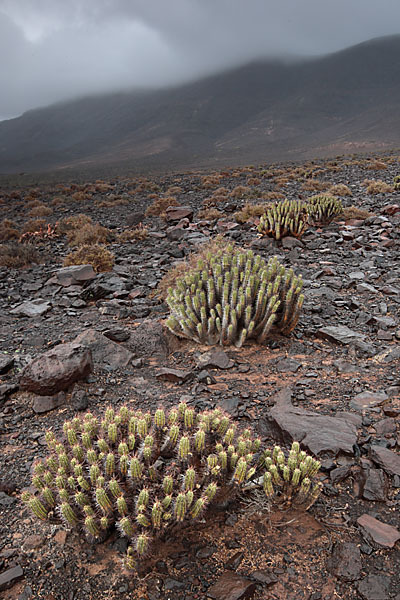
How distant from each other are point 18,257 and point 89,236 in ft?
7.69

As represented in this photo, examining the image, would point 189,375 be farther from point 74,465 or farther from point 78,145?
point 78,145

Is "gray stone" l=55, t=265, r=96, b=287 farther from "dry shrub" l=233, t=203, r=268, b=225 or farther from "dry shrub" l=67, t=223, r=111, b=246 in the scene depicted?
"dry shrub" l=233, t=203, r=268, b=225

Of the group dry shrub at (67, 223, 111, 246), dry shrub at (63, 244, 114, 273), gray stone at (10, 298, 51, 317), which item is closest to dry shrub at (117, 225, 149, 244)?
dry shrub at (67, 223, 111, 246)

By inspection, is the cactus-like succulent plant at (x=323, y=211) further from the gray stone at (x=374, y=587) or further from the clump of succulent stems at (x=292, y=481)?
the gray stone at (x=374, y=587)

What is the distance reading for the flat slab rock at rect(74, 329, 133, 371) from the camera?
188 inches

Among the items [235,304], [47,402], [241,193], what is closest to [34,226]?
[241,193]

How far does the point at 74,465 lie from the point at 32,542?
0.54 metres

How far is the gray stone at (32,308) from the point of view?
6.86 m

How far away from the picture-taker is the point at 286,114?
139 metres

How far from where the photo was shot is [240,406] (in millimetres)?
3875

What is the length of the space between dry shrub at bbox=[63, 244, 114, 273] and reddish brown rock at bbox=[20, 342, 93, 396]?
17.2ft

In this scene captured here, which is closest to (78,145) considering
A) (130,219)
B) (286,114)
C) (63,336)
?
(286,114)

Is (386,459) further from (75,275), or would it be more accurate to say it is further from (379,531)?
(75,275)

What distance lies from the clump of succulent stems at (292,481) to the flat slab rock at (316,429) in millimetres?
472
